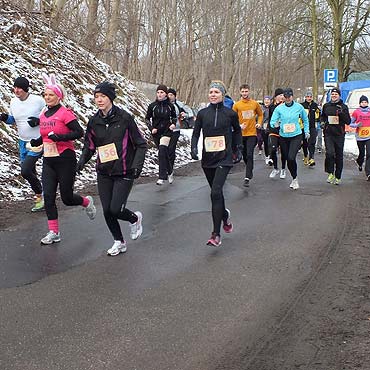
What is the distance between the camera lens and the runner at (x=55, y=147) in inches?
248

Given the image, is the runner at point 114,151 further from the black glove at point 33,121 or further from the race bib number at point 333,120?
the race bib number at point 333,120

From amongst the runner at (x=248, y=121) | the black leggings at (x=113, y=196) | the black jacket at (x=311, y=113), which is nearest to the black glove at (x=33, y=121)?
the black leggings at (x=113, y=196)

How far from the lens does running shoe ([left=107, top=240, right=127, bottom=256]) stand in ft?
19.7

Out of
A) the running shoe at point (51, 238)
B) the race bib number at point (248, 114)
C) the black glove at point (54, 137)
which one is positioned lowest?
the running shoe at point (51, 238)

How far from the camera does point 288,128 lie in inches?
423

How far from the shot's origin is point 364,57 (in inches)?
1581

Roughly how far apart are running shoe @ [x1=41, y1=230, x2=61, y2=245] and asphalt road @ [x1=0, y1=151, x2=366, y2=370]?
0.35 ft

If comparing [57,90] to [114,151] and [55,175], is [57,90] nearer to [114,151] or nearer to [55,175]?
[55,175]

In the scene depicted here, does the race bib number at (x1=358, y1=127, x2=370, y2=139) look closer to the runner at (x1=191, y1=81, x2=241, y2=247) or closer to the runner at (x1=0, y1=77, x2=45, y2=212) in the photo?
the runner at (x1=191, y1=81, x2=241, y2=247)

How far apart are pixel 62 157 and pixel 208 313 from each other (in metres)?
2.92

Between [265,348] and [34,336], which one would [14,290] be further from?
[265,348]

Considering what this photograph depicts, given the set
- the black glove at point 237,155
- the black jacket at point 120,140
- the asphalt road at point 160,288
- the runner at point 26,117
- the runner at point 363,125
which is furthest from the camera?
the runner at point 363,125

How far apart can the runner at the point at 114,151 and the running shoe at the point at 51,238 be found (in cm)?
86

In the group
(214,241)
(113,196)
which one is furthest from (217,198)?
(113,196)
